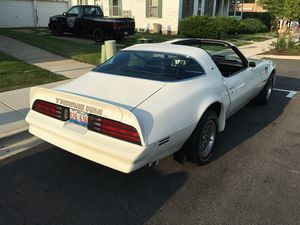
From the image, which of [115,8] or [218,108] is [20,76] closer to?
[218,108]

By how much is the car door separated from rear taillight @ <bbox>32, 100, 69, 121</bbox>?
7.13ft

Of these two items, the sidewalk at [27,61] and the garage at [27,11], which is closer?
the sidewalk at [27,61]

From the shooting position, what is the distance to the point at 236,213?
2.87m

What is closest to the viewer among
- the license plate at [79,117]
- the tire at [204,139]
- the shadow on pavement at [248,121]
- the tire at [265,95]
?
the license plate at [79,117]

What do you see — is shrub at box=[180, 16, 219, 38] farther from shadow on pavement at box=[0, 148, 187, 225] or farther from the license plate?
the license plate

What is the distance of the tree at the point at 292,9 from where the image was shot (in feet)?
47.9

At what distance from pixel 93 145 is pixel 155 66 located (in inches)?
57.6

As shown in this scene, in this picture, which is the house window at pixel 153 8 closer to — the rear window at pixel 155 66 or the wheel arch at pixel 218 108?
the rear window at pixel 155 66

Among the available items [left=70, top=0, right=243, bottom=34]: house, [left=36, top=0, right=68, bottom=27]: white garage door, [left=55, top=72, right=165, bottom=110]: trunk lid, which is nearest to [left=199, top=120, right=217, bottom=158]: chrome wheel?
[left=55, top=72, right=165, bottom=110]: trunk lid

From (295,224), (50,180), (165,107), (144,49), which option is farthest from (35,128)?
(295,224)

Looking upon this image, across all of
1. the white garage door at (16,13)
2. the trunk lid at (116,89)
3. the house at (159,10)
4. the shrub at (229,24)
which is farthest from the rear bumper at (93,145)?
the white garage door at (16,13)

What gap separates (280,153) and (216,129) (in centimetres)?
104

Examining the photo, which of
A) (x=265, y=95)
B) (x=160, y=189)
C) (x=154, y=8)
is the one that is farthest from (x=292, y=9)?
(x=160, y=189)

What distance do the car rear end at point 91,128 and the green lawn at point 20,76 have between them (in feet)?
12.0
